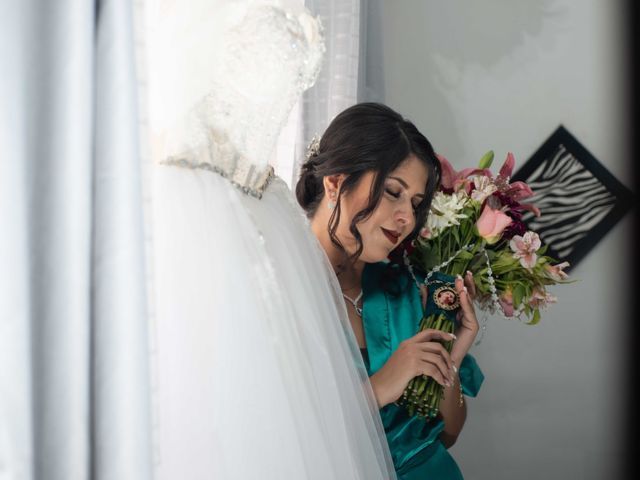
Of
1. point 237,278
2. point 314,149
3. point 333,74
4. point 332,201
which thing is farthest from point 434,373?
point 333,74

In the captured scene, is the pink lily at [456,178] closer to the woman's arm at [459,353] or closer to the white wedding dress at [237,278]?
the woman's arm at [459,353]

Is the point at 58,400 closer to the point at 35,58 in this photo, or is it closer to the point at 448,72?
the point at 35,58

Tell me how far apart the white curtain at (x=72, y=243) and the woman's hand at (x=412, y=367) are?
769 millimetres

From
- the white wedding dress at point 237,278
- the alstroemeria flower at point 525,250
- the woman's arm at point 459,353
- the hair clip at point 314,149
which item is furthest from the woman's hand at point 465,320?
the white wedding dress at point 237,278

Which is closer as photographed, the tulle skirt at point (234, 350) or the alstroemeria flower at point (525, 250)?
the tulle skirt at point (234, 350)

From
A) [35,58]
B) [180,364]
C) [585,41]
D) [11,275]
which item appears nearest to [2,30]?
[35,58]

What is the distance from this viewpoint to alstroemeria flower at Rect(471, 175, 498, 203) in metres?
1.42

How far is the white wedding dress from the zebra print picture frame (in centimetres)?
155

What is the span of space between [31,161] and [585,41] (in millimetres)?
2188

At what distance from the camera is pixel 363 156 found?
1331 mm

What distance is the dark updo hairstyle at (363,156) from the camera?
1326mm

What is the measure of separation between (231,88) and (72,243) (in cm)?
36

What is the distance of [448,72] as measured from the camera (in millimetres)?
2365

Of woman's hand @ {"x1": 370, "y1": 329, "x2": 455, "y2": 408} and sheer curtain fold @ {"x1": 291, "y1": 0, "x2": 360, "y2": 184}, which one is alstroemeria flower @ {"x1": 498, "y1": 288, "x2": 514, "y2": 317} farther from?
sheer curtain fold @ {"x1": 291, "y1": 0, "x2": 360, "y2": 184}
